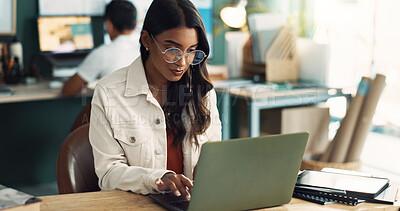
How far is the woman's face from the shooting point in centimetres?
160

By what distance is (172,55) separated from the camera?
1.61 metres

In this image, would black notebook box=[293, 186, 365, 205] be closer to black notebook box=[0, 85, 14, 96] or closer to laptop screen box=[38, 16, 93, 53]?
black notebook box=[0, 85, 14, 96]

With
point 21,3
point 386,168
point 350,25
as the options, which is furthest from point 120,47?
point 386,168

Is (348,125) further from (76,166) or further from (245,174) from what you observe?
(245,174)

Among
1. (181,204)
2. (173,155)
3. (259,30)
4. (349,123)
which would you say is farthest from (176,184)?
(259,30)

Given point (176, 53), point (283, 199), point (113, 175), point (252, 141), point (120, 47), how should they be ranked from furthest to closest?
point (120, 47) → point (176, 53) → point (113, 175) → point (283, 199) → point (252, 141)

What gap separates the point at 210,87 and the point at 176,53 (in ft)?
0.83

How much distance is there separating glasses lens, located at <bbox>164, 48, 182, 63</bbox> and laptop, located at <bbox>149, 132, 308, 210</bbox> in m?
0.46

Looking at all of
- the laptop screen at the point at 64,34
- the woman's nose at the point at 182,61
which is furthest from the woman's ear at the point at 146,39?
the laptop screen at the point at 64,34

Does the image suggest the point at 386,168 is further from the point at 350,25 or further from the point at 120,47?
the point at 120,47

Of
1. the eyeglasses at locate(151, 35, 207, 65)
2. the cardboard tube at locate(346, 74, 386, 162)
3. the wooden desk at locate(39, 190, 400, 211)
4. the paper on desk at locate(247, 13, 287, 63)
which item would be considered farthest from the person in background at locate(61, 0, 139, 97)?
the wooden desk at locate(39, 190, 400, 211)

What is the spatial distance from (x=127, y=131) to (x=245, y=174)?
516 millimetres

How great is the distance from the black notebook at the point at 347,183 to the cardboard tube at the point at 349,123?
1827mm

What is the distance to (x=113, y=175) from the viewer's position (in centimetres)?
150
